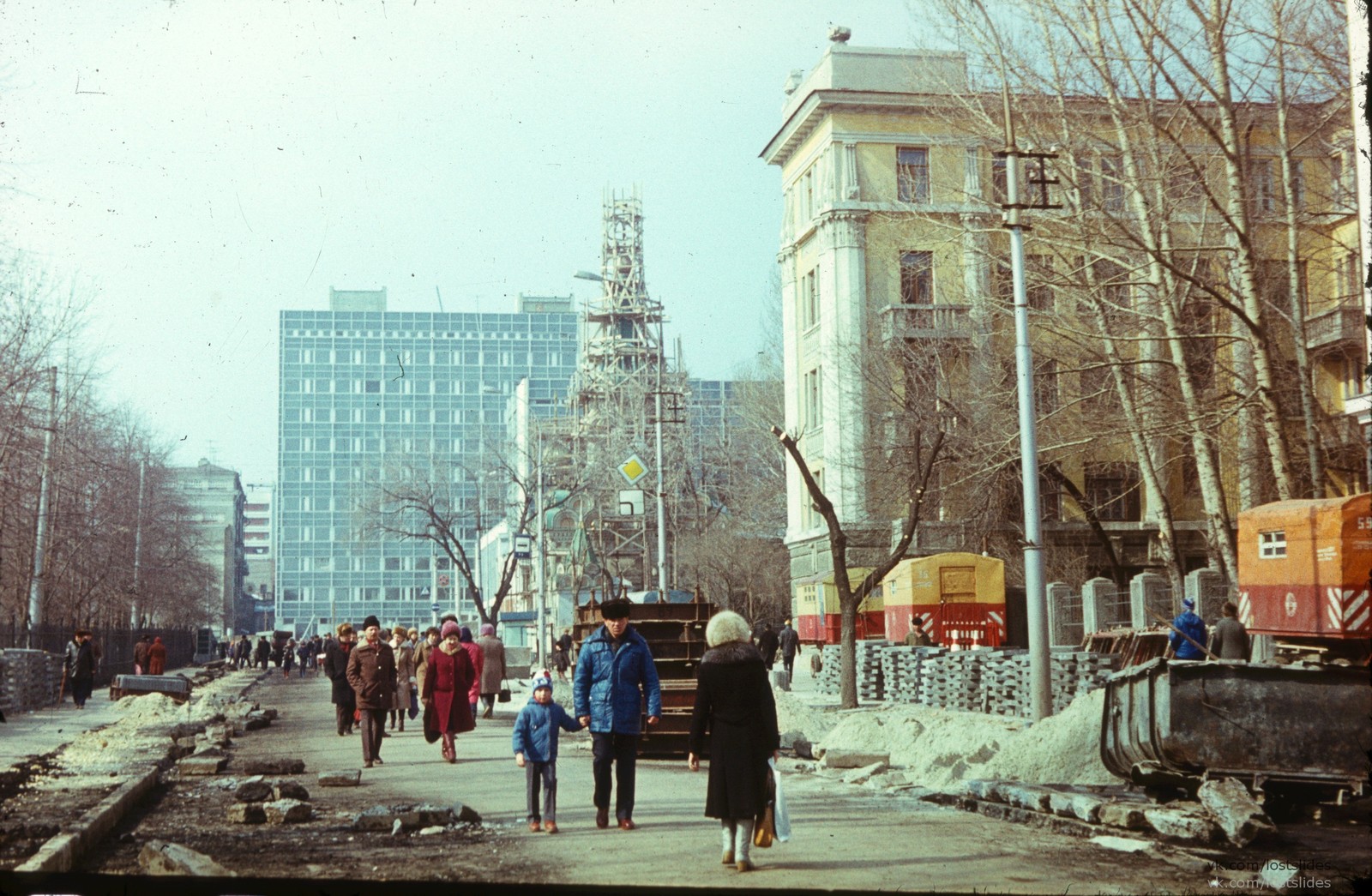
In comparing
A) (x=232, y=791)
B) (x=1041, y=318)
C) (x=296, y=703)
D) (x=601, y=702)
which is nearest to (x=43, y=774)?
(x=232, y=791)

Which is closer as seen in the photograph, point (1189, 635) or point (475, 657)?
point (1189, 635)

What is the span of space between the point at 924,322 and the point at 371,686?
29.0 metres

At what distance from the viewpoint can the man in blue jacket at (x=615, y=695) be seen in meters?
12.2

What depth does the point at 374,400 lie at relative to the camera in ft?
344

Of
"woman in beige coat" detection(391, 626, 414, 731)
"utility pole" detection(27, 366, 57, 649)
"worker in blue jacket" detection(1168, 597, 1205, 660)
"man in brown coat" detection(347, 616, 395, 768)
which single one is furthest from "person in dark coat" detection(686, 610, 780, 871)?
"utility pole" detection(27, 366, 57, 649)

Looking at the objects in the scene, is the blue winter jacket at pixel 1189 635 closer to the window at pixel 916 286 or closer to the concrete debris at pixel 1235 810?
the concrete debris at pixel 1235 810

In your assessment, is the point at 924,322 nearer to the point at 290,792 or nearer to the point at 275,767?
the point at 275,767

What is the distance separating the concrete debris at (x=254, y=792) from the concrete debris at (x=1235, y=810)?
27.0ft

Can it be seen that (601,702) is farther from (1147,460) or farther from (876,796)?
(1147,460)

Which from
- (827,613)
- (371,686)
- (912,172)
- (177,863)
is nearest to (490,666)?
(371,686)

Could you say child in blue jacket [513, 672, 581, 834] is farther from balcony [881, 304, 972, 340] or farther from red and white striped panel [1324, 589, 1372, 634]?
balcony [881, 304, 972, 340]

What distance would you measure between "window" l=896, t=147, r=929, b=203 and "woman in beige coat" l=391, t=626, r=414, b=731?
64.9 ft

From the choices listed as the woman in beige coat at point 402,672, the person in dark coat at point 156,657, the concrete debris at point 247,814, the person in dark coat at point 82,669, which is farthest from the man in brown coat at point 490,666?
the person in dark coat at point 156,657

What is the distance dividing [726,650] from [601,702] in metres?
2.05
